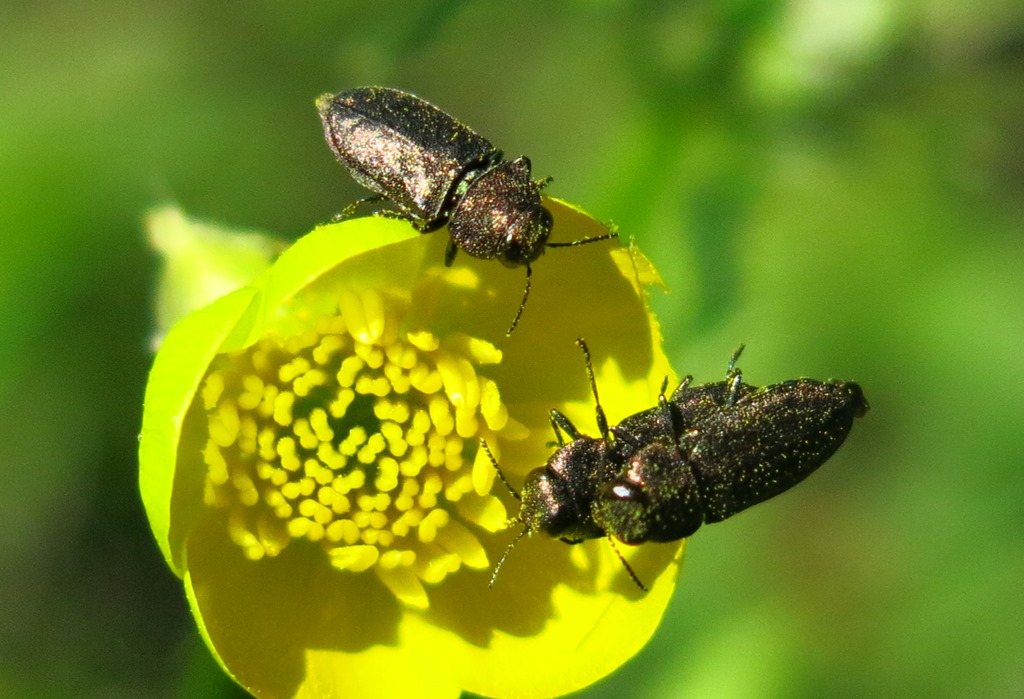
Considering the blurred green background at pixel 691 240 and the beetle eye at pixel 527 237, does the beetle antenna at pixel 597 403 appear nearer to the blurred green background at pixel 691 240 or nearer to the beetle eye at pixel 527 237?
the beetle eye at pixel 527 237

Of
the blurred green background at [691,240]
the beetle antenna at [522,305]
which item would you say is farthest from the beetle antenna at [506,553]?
the blurred green background at [691,240]

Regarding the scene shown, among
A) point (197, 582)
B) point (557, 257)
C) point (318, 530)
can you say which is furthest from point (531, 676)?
point (557, 257)

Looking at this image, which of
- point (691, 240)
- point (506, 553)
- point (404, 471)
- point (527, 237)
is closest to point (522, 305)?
point (527, 237)

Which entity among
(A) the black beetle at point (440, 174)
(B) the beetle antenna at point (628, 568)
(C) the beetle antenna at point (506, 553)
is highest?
(A) the black beetle at point (440, 174)

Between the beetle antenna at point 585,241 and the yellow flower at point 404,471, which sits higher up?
the beetle antenna at point 585,241

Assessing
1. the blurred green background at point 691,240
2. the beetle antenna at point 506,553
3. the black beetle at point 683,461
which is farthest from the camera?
the blurred green background at point 691,240

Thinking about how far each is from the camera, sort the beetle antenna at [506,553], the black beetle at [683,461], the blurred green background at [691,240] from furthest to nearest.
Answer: the blurred green background at [691,240] → the beetle antenna at [506,553] → the black beetle at [683,461]
